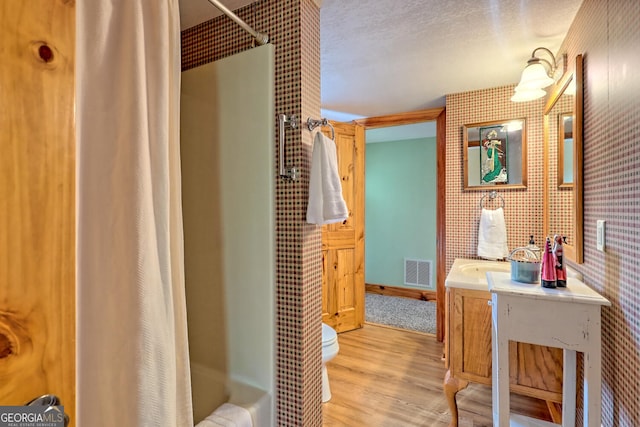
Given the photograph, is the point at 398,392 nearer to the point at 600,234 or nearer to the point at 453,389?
the point at 453,389

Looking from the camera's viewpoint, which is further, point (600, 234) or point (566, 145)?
point (566, 145)

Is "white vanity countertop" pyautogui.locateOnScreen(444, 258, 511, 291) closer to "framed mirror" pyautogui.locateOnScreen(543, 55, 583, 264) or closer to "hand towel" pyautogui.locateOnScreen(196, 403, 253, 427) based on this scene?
"framed mirror" pyautogui.locateOnScreen(543, 55, 583, 264)

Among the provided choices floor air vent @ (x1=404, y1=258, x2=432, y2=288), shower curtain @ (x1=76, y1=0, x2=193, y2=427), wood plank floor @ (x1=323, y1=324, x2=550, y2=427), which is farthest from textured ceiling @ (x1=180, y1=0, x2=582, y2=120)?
floor air vent @ (x1=404, y1=258, x2=432, y2=288)

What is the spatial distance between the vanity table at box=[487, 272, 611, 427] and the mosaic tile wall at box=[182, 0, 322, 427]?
2.72 ft

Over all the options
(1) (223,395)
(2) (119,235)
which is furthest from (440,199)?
(2) (119,235)

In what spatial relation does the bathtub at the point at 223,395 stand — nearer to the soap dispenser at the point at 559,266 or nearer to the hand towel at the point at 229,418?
the hand towel at the point at 229,418

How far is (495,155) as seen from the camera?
94.8 inches

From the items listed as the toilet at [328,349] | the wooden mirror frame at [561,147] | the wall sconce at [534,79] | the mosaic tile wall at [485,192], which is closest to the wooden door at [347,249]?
the mosaic tile wall at [485,192]

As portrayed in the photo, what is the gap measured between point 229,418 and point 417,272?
11.7ft

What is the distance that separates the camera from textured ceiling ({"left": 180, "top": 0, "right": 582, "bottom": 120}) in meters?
1.45

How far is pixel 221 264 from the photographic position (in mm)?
1437

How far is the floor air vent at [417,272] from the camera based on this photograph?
421cm

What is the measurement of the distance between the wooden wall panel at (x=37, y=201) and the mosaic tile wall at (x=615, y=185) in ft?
5.08

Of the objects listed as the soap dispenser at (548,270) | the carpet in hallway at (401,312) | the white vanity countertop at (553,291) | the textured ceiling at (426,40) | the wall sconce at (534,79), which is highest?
the textured ceiling at (426,40)
